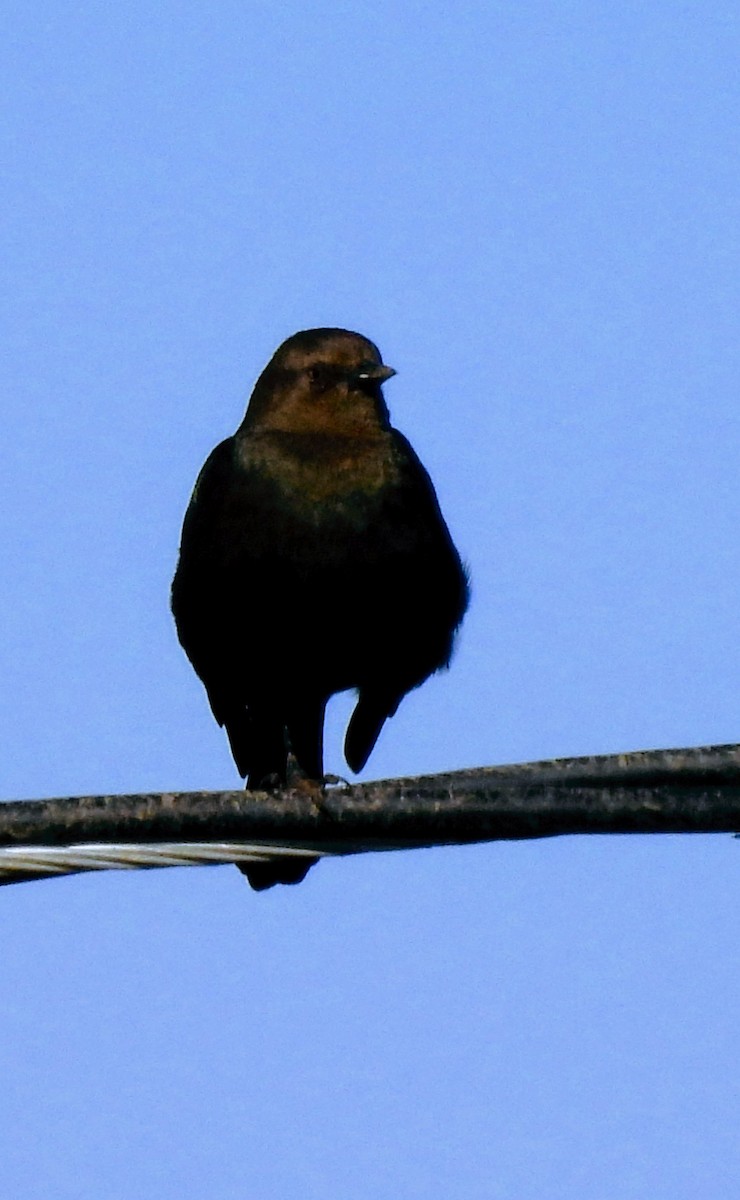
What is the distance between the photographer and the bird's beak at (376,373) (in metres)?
6.55

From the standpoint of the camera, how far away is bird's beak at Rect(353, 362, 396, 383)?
258 inches

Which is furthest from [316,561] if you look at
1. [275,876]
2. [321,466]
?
[275,876]

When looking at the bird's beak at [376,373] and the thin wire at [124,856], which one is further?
the bird's beak at [376,373]

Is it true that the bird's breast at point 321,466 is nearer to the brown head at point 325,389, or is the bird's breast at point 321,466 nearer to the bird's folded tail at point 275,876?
the brown head at point 325,389

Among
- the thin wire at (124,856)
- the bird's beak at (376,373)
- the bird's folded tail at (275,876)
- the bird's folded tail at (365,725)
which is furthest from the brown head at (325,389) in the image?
the thin wire at (124,856)

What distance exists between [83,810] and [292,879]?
9.81 ft

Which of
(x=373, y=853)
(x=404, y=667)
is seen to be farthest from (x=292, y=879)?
(x=373, y=853)

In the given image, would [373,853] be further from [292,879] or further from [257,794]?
[292,879]

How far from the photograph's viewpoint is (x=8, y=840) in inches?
122

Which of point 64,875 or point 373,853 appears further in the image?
point 373,853

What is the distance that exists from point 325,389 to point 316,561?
28.5 inches

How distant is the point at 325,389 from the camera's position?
6559mm

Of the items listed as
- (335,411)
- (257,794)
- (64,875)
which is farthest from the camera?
(335,411)

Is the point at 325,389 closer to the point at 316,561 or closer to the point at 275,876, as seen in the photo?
the point at 316,561
